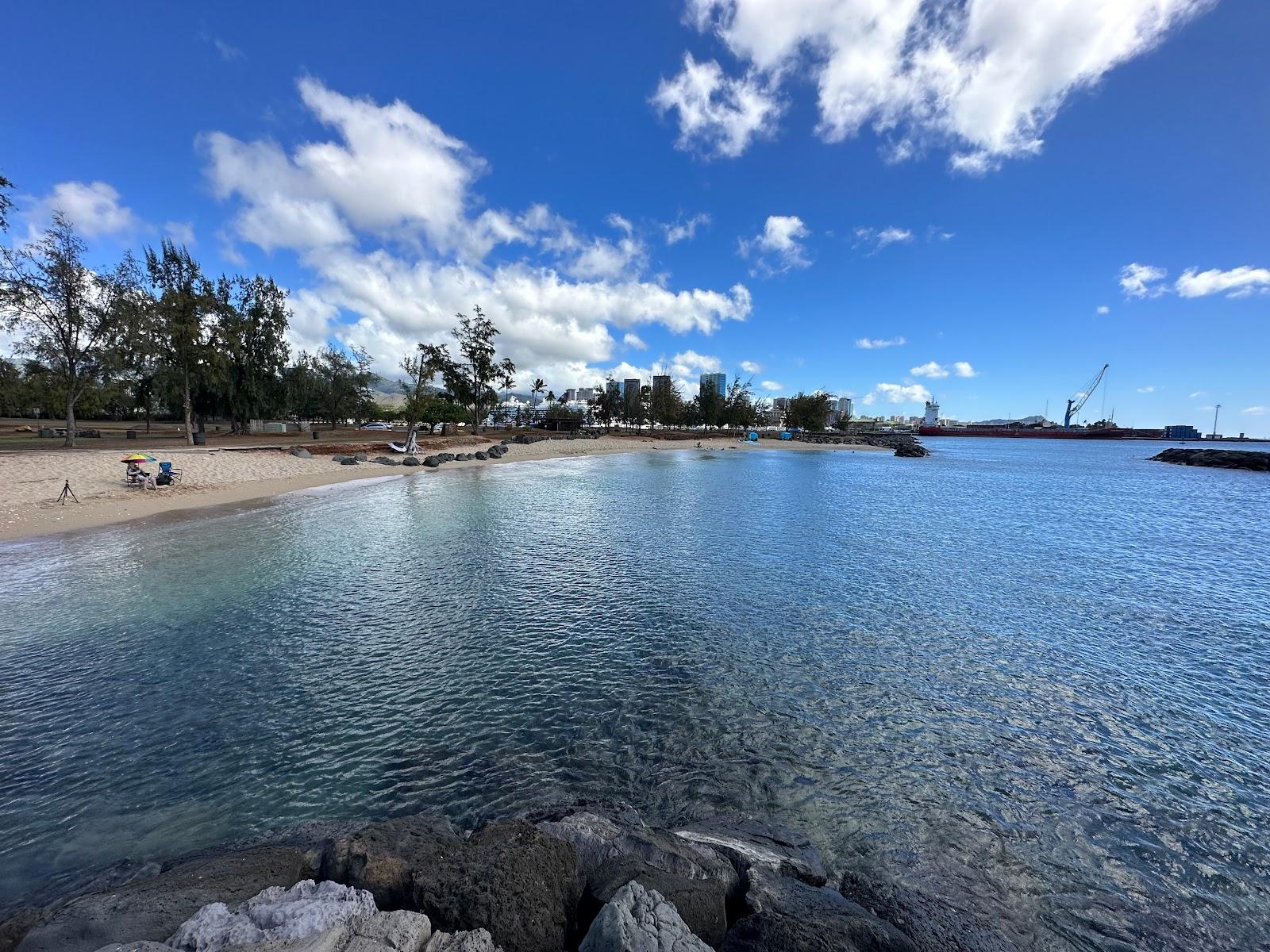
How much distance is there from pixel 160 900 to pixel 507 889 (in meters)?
2.46

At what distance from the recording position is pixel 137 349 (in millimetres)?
38031

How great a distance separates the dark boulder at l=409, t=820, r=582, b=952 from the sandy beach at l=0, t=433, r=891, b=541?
77.8ft

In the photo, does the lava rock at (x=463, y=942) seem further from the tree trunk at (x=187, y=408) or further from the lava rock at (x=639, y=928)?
the tree trunk at (x=187, y=408)

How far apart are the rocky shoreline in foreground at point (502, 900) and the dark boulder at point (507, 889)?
10 millimetres

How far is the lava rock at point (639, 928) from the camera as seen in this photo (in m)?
3.29

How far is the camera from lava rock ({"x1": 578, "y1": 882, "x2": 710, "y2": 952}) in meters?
3.29

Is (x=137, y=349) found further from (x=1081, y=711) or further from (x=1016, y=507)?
(x=1016, y=507)

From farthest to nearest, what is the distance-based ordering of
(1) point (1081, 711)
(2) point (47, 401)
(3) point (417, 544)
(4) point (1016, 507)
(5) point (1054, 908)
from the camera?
(2) point (47, 401), (4) point (1016, 507), (3) point (417, 544), (1) point (1081, 711), (5) point (1054, 908)

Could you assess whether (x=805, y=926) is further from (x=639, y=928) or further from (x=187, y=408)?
(x=187, y=408)

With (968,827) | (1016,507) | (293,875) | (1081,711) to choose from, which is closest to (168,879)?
(293,875)

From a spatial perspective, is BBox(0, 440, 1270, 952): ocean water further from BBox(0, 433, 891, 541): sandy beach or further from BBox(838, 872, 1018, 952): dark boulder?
BBox(0, 433, 891, 541): sandy beach

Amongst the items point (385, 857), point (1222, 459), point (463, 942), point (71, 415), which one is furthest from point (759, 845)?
point (1222, 459)

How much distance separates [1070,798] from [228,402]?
75.1 metres

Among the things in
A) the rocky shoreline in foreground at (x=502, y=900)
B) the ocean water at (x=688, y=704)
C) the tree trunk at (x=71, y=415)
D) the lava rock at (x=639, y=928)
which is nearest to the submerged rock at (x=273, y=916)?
the rocky shoreline in foreground at (x=502, y=900)
